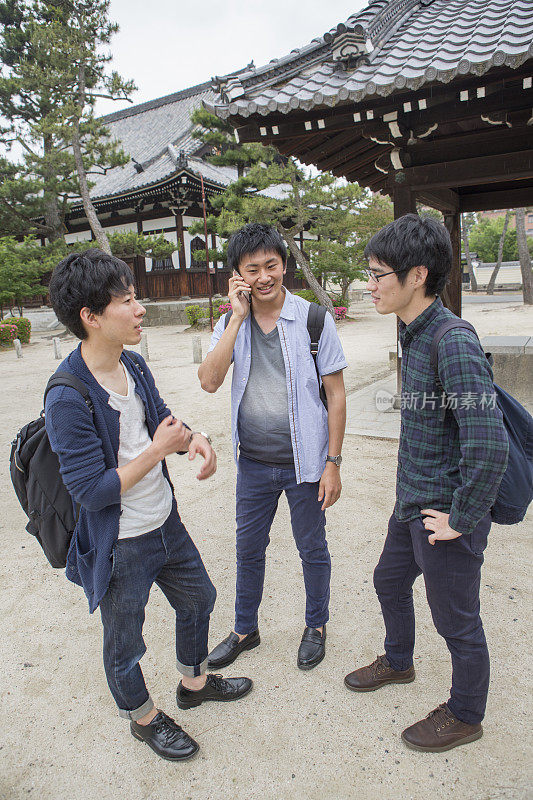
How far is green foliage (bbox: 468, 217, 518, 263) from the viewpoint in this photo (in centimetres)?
3925

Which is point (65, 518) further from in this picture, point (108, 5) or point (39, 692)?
point (108, 5)

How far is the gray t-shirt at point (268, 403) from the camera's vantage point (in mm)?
2105

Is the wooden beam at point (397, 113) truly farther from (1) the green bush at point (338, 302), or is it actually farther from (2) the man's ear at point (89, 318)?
(1) the green bush at point (338, 302)

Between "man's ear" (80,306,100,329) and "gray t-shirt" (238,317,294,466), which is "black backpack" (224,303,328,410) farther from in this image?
"man's ear" (80,306,100,329)

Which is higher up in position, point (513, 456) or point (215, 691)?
point (513, 456)

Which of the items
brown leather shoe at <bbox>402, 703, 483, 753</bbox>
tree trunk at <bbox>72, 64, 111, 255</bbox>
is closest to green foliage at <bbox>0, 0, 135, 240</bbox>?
tree trunk at <bbox>72, 64, 111, 255</bbox>

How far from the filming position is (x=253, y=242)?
1.98m

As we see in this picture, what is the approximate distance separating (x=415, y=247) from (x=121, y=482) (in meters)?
1.15

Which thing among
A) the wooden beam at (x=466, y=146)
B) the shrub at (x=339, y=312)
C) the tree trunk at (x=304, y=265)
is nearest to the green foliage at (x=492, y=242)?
the shrub at (x=339, y=312)

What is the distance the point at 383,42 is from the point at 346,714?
17.1ft

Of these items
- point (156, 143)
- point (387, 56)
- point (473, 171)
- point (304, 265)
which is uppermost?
point (156, 143)

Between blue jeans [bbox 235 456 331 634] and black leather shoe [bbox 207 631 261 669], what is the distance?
3.1 inches

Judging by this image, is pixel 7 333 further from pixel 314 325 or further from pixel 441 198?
pixel 314 325

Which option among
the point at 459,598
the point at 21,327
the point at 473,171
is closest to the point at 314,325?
the point at 459,598
